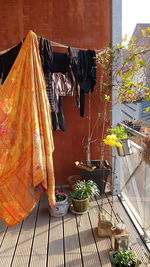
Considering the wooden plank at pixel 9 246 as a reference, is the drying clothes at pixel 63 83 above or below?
above

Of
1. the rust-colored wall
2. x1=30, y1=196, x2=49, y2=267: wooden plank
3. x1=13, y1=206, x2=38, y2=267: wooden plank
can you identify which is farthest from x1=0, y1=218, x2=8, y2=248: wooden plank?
the rust-colored wall

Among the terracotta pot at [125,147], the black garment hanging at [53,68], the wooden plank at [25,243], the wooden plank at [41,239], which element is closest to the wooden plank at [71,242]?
the wooden plank at [41,239]

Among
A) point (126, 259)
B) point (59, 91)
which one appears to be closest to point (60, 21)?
point (59, 91)

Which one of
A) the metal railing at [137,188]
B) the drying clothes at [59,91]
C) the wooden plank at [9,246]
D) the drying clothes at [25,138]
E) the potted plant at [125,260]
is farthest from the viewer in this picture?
the drying clothes at [59,91]

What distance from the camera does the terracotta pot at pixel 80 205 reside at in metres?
2.48

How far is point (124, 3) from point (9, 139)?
2323 millimetres

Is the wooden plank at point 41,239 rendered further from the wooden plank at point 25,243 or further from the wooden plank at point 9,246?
the wooden plank at point 9,246

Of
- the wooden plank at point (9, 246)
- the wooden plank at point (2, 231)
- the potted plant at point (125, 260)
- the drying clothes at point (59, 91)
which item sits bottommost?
the wooden plank at point (2, 231)

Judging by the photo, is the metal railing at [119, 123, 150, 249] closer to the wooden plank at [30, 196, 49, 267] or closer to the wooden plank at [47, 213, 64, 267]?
the wooden plank at [47, 213, 64, 267]

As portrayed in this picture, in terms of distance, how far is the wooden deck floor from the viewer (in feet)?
6.06

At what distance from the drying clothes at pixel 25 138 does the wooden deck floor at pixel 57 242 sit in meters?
0.35

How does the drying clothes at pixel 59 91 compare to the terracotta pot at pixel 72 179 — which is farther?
the terracotta pot at pixel 72 179

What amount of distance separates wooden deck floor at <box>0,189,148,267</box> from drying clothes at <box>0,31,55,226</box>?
0.35 metres

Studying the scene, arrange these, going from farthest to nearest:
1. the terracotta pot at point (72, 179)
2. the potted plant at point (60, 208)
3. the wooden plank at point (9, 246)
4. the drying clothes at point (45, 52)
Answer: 1. the terracotta pot at point (72, 179)
2. the potted plant at point (60, 208)
3. the drying clothes at point (45, 52)
4. the wooden plank at point (9, 246)
